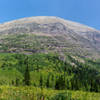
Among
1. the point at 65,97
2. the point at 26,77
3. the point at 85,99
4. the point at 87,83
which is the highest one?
the point at 65,97

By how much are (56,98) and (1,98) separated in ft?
15.9

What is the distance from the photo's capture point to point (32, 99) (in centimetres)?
1139

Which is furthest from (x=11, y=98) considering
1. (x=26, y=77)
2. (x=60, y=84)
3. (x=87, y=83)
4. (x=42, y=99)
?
(x=87, y=83)

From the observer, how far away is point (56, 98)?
36.7 feet

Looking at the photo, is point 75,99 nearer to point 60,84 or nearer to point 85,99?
point 85,99

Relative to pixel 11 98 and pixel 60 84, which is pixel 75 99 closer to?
pixel 11 98

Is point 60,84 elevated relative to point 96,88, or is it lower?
elevated

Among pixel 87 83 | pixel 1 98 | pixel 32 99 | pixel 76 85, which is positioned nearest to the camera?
pixel 1 98

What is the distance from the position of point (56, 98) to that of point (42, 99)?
1.49 meters

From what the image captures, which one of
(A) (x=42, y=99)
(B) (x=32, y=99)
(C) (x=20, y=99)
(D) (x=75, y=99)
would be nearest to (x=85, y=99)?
(D) (x=75, y=99)

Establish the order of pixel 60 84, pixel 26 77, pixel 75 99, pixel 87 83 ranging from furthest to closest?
pixel 87 83, pixel 60 84, pixel 26 77, pixel 75 99

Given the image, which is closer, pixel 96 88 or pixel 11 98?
pixel 11 98

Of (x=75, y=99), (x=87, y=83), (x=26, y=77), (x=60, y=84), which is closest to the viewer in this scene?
(x=75, y=99)

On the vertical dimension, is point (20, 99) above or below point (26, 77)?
above
